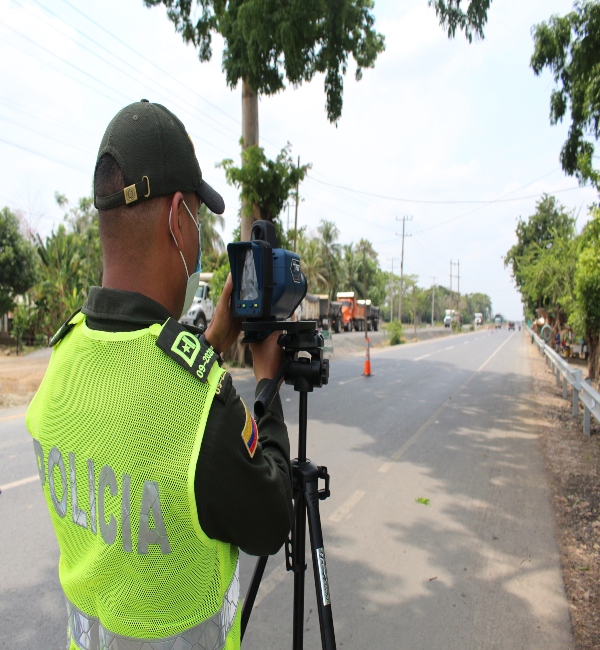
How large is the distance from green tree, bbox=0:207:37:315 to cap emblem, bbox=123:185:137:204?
1948cm

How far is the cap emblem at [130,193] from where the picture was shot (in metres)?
1.07

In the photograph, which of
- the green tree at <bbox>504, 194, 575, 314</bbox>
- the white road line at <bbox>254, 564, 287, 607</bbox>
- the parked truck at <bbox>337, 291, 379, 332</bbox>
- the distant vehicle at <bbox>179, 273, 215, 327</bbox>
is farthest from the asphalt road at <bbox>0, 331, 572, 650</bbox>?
the parked truck at <bbox>337, 291, 379, 332</bbox>

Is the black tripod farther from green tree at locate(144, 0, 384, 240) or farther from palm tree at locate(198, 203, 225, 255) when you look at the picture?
palm tree at locate(198, 203, 225, 255)

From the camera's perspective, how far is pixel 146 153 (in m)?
1.08

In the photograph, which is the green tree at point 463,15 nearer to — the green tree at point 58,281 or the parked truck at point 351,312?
the green tree at point 58,281

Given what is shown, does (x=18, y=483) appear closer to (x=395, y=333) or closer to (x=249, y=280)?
(x=249, y=280)

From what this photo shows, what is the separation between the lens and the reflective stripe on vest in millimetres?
1028

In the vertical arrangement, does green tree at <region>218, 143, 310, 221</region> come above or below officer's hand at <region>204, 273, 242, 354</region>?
above

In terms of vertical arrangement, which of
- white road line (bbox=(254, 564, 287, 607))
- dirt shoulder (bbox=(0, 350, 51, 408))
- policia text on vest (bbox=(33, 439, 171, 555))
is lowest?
white road line (bbox=(254, 564, 287, 607))

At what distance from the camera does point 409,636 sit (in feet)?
9.04

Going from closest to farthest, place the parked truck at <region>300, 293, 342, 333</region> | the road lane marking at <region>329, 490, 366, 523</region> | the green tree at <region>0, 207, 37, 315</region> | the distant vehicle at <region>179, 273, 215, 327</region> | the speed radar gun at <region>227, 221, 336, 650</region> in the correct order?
the speed radar gun at <region>227, 221, 336, 650</region> → the road lane marking at <region>329, 490, 366, 523</region> → the distant vehicle at <region>179, 273, 215, 327</region> → the green tree at <region>0, 207, 37, 315</region> → the parked truck at <region>300, 293, 342, 333</region>

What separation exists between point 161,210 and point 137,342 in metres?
0.30

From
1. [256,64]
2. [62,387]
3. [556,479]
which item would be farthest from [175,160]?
[256,64]

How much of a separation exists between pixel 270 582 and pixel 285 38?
8254 mm
